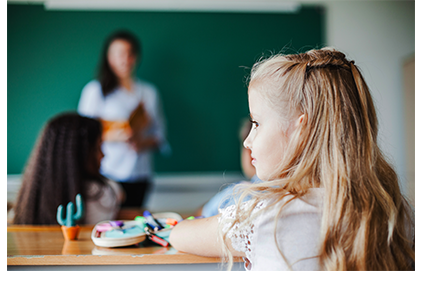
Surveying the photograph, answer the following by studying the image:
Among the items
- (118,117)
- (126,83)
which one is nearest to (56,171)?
(118,117)

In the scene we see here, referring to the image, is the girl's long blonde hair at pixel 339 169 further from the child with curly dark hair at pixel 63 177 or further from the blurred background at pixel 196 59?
the blurred background at pixel 196 59

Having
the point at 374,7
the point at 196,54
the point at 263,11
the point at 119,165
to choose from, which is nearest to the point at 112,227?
the point at 119,165

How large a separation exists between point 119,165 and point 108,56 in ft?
3.16

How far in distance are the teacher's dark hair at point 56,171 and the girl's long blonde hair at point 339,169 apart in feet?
2.98

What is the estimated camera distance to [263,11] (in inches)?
119

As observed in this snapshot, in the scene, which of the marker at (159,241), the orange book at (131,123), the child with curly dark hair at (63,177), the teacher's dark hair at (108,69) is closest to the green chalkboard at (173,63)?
the teacher's dark hair at (108,69)

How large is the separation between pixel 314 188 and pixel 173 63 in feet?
8.36

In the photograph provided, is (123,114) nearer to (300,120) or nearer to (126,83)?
(126,83)

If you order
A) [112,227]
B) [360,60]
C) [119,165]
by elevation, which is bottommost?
[119,165]

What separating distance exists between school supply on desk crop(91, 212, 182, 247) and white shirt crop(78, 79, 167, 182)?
6.12ft

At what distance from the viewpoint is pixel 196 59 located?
2982 mm

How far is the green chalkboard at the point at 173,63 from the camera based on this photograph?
291cm

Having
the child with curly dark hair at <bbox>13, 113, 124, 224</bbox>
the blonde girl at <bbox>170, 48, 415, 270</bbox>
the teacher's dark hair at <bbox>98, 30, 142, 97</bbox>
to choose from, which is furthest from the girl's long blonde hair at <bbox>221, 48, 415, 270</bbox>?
the teacher's dark hair at <bbox>98, 30, 142, 97</bbox>
